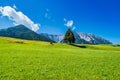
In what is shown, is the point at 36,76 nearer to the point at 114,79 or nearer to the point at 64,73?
the point at 64,73

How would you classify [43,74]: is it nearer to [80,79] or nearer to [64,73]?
[64,73]

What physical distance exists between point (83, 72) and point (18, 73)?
7.34 m

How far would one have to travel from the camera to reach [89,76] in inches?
810

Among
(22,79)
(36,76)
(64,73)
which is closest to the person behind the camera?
(22,79)

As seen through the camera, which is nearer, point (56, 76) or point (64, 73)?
point (56, 76)

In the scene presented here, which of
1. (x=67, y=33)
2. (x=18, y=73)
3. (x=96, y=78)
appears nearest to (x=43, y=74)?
(x=18, y=73)

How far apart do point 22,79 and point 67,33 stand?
107 meters

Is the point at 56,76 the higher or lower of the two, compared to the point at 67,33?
lower

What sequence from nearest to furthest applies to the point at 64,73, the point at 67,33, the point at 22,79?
the point at 22,79 → the point at 64,73 → the point at 67,33

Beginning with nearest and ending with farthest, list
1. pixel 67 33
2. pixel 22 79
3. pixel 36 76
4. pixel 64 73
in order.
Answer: pixel 22 79 < pixel 36 76 < pixel 64 73 < pixel 67 33

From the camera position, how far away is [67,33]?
4887 inches

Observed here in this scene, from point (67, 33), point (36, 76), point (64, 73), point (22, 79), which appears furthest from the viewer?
point (67, 33)

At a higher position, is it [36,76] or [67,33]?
[67,33]

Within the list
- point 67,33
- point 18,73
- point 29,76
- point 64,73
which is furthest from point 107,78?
point 67,33
